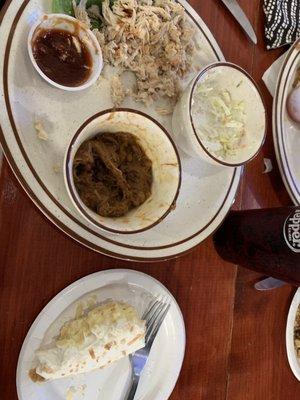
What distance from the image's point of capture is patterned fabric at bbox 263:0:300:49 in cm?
169

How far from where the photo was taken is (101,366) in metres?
1.31

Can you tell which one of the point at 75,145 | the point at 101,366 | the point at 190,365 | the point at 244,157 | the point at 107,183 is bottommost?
the point at 190,365

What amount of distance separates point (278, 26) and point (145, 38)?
1.80 feet

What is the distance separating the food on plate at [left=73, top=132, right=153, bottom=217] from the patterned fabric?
0.71 m

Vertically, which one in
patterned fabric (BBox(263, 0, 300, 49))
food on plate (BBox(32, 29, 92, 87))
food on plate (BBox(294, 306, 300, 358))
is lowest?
food on plate (BBox(294, 306, 300, 358))

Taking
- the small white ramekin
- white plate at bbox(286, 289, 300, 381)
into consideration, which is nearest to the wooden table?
white plate at bbox(286, 289, 300, 381)

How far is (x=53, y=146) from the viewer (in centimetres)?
128

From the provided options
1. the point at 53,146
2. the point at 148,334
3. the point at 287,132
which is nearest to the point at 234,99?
the point at 287,132

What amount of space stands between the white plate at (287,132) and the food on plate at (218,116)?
22 cm

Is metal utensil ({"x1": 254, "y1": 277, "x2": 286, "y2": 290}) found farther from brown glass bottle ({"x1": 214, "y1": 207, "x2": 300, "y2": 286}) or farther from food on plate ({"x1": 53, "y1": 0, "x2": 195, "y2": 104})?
food on plate ({"x1": 53, "y1": 0, "x2": 195, "y2": 104})

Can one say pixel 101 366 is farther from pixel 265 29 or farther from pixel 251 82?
pixel 265 29

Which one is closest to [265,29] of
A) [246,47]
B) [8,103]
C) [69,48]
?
[246,47]

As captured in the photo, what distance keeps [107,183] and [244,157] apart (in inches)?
16.7

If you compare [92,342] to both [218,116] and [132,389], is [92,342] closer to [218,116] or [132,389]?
[132,389]
